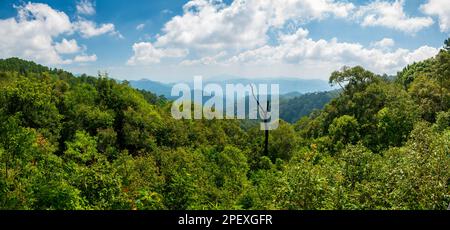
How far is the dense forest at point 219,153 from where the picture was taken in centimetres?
1066

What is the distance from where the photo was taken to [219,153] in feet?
125

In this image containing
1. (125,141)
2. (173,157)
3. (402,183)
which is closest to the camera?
(402,183)

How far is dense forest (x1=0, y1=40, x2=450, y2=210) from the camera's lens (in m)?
10.7

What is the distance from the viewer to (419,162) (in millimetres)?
10656

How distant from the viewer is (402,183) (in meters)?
9.92

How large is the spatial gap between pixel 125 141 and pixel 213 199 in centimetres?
2371
